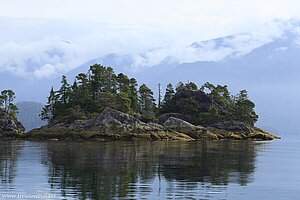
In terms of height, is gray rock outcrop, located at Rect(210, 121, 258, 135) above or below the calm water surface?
above

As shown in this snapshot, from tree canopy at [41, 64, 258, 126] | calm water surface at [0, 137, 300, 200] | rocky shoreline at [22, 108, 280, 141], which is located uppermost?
tree canopy at [41, 64, 258, 126]

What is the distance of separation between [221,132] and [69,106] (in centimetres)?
4835

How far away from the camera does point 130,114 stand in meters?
155

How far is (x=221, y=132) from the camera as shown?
153000 mm

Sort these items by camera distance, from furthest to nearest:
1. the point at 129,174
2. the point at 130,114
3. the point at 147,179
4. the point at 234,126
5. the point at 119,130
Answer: the point at 234,126 → the point at 130,114 → the point at 119,130 → the point at 129,174 → the point at 147,179

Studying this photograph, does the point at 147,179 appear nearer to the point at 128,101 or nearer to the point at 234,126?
the point at 128,101

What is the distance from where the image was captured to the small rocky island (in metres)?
129

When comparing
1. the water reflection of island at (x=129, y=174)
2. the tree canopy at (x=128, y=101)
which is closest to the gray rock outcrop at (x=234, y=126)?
the tree canopy at (x=128, y=101)

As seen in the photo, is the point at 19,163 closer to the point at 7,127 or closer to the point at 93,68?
the point at 7,127

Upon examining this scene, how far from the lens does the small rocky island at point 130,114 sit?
129m

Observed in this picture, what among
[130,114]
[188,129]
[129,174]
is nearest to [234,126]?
[188,129]

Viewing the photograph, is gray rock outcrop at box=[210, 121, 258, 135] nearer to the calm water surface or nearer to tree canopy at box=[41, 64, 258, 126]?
tree canopy at box=[41, 64, 258, 126]

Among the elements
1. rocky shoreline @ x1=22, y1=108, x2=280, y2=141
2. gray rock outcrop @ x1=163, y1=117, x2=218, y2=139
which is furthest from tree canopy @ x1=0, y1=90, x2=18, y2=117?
gray rock outcrop @ x1=163, y1=117, x2=218, y2=139

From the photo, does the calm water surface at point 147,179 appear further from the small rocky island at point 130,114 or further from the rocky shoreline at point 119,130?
the small rocky island at point 130,114
